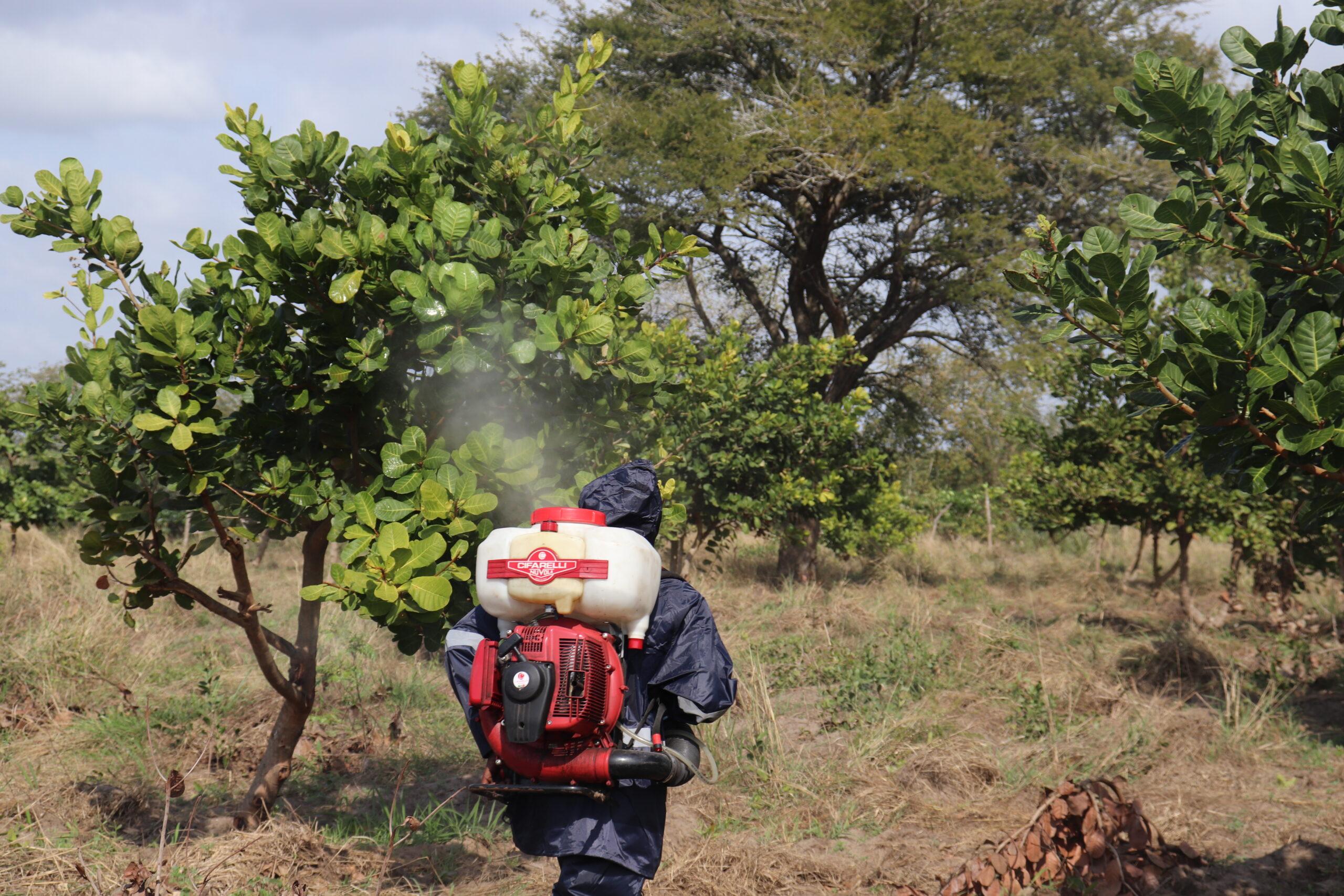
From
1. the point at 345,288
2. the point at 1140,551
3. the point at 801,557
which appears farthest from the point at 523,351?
the point at 1140,551

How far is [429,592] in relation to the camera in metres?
2.85

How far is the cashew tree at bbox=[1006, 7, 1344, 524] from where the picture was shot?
7.28ft

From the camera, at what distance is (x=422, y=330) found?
318 centimetres

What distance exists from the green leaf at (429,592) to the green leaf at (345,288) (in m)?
0.95

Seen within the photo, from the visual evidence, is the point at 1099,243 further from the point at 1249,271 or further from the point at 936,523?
the point at 936,523

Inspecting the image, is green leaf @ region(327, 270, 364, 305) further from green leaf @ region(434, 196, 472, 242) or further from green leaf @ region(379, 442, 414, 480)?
green leaf @ region(379, 442, 414, 480)

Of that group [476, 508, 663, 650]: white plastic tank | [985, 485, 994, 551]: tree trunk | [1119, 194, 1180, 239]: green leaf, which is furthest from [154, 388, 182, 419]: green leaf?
[985, 485, 994, 551]: tree trunk

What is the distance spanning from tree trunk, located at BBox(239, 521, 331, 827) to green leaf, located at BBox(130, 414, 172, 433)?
1099 mm

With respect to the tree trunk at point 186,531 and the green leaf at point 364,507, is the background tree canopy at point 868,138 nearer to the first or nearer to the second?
the tree trunk at point 186,531

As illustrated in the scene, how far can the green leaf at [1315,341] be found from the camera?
86.3 inches

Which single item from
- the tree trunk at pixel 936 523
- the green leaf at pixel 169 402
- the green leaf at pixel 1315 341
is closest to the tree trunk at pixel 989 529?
the tree trunk at pixel 936 523

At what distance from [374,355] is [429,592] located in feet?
2.85

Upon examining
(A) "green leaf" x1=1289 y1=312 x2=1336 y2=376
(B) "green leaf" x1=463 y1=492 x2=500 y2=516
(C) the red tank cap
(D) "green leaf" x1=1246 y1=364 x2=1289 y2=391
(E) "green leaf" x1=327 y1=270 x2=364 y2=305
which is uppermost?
(E) "green leaf" x1=327 y1=270 x2=364 y2=305

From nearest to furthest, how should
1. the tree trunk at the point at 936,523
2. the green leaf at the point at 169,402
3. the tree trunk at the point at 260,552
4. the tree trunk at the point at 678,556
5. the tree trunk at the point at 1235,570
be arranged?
the green leaf at the point at 169,402, the tree trunk at the point at 1235,570, the tree trunk at the point at 678,556, the tree trunk at the point at 260,552, the tree trunk at the point at 936,523
